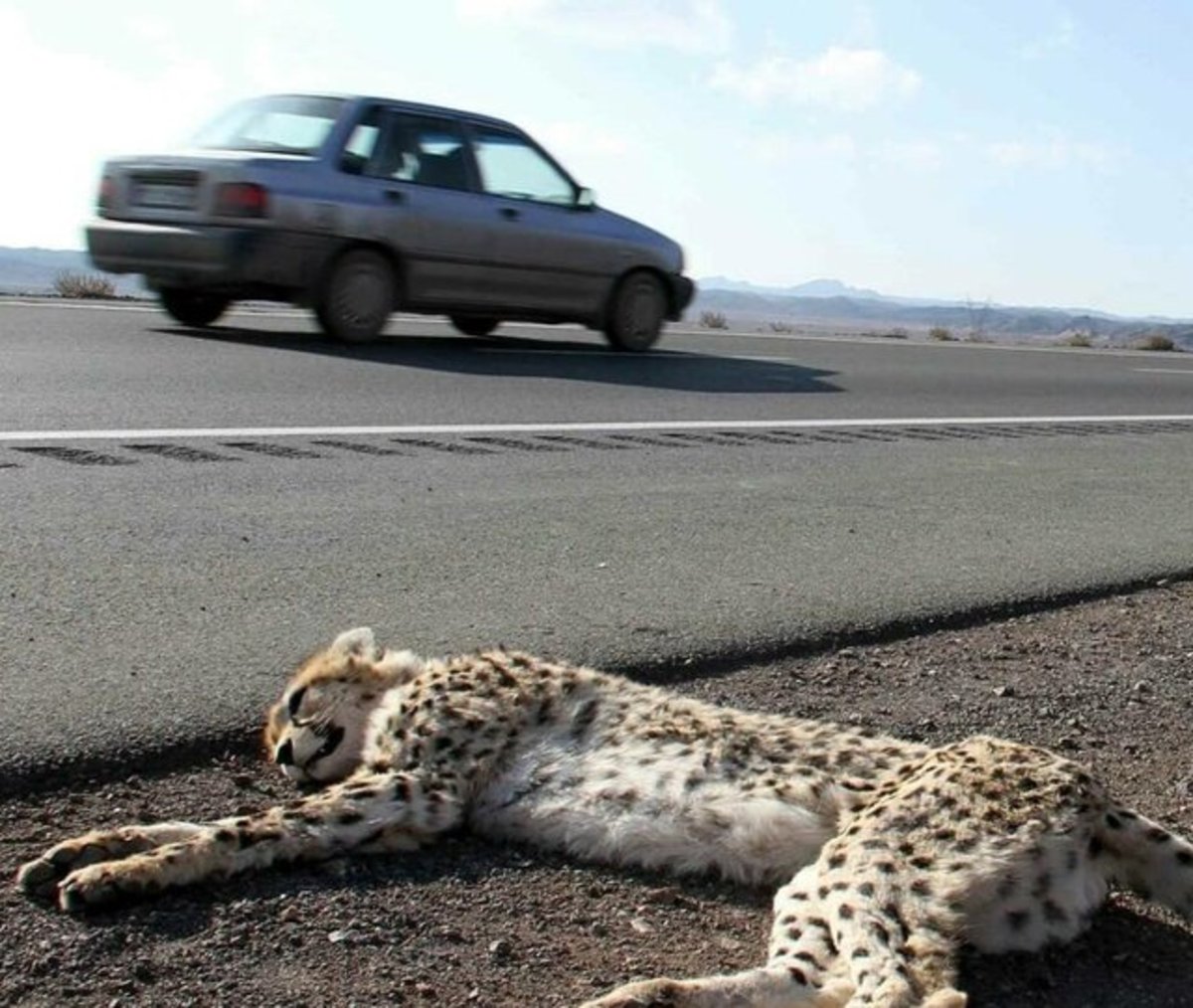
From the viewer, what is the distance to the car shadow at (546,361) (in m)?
13.4

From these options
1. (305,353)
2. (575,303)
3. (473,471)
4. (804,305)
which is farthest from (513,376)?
(804,305)

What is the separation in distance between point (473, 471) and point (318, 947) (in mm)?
5322

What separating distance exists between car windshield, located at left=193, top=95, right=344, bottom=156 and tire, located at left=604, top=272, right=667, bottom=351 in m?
3.31

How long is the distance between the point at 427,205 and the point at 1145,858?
11255 millimetres

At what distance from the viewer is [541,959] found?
3598 millimetres

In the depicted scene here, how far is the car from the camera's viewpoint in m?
13.4

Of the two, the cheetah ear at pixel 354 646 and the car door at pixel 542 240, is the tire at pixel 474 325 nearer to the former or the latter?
the car door at pixel 542 240

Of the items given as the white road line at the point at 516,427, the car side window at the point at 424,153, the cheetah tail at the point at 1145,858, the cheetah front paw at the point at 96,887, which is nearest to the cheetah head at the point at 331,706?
the cheetah front paw at the point at 96,887

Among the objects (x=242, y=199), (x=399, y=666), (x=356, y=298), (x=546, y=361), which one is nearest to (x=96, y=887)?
(x=399, y=666)

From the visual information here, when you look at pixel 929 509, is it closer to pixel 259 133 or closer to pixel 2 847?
pixel 2 847

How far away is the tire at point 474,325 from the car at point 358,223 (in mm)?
203

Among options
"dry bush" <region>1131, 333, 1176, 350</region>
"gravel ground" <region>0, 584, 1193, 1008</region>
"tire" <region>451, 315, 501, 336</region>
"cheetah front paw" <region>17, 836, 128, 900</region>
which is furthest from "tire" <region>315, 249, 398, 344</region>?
"dry bush" <region>1131, 333, 1176, 350</region>

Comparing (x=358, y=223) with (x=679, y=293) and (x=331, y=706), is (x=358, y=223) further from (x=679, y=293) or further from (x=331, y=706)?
(x=331, y=706)

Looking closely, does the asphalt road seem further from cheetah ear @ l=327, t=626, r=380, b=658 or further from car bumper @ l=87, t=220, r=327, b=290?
car bumper @ l=87, t=220, r=327, b=290
